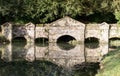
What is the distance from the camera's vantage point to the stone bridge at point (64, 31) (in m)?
56.3

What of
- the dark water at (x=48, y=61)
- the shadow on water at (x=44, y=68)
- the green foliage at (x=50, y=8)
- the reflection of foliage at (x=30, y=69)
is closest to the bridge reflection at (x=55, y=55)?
the dark water at (x=48, y=61)

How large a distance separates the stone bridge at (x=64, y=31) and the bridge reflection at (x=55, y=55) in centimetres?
655

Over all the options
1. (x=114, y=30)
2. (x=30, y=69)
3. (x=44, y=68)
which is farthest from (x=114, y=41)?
(x=30, y=69)

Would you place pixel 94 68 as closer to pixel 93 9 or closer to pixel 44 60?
pixel 44 60

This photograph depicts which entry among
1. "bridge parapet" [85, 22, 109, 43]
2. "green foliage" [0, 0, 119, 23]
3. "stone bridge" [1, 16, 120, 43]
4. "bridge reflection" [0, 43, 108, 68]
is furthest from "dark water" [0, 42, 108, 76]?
"bridge parapet" [85, 22, 109, 43]

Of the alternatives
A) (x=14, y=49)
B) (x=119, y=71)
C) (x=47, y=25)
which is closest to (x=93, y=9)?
(x=47, y=25)

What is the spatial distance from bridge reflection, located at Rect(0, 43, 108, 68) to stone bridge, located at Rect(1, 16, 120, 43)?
258 inches

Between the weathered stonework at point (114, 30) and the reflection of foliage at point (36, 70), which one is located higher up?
the weathered stonework at point (114, 30)

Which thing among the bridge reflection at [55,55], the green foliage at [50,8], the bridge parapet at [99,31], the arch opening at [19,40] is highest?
the green foliage at [50,8]

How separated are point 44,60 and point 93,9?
71.7 feet

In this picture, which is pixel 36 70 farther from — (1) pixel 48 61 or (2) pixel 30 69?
(1) pixel 48 61

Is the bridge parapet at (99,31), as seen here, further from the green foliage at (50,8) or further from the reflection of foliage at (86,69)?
the reflection of foliage at (86,69)

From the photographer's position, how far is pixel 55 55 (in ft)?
141

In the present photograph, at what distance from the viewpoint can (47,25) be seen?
5634 centimetres
